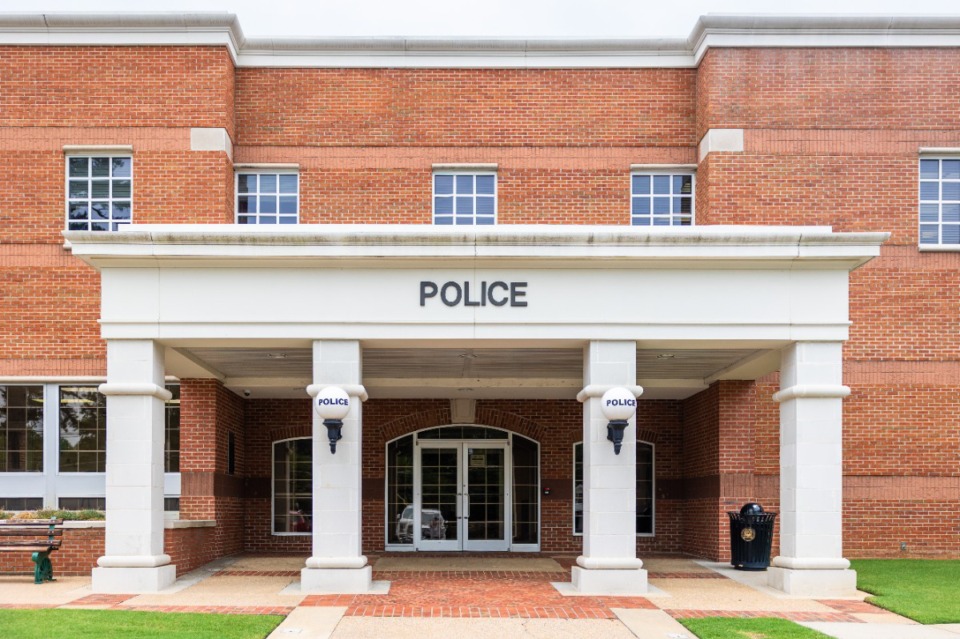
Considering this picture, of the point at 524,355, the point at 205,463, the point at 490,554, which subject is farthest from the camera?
the point at 490,554

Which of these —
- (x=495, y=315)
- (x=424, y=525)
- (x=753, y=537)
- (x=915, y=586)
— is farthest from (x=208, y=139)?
(x=915, y=586)

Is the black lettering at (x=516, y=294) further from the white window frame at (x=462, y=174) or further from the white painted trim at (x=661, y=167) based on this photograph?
the white painted trim at (x=661, y=167)

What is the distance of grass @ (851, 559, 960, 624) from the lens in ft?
42.6

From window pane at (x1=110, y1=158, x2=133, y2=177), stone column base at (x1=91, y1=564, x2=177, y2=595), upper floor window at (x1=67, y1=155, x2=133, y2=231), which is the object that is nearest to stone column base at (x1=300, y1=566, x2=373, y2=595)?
stone column base at (x1=91, y1=564, x2=177, y2=595)

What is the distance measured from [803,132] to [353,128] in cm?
846

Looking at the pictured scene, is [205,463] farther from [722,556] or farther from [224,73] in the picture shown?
[722,556]

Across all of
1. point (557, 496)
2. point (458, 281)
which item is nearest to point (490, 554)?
point (557, 496)

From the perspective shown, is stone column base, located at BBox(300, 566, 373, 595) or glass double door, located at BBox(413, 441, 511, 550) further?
glass double door, located at BBox(413, 441, 511, 550)

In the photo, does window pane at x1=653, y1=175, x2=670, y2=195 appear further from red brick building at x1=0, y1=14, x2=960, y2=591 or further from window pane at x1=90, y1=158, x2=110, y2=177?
window pane at x1=90, y1=158, x2=110, y2=177

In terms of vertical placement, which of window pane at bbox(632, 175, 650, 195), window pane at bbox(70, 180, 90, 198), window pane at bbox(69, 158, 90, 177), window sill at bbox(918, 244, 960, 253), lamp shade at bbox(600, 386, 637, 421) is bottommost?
lamp shade at bbox(600, 386, 637, 421)

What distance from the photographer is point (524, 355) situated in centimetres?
1688

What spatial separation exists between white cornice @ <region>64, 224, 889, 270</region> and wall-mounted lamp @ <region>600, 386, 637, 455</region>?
1838 mm

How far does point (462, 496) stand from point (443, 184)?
20.4ft

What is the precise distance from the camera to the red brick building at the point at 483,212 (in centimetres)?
1956
